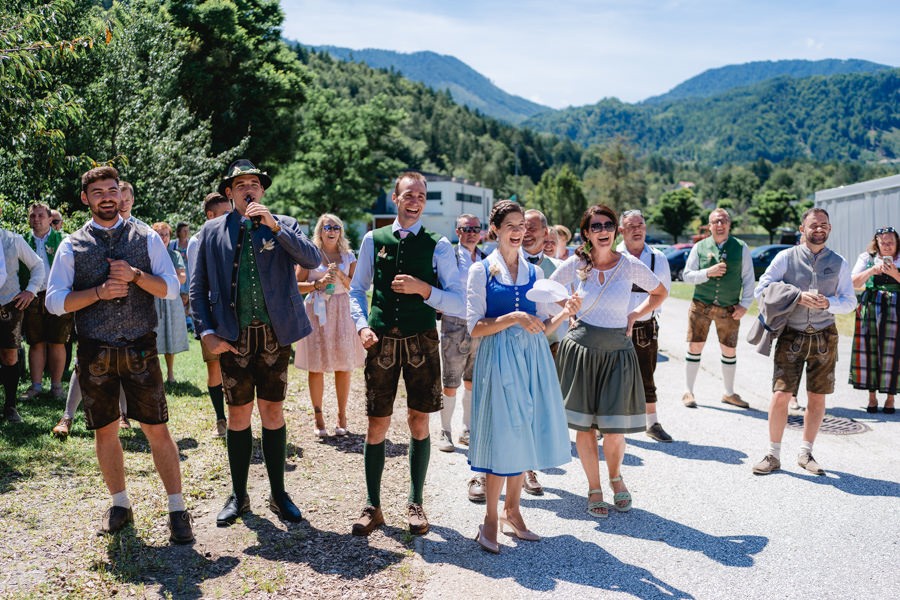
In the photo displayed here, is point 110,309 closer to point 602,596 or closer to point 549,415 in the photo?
point 549,415

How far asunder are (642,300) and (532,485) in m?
2.25

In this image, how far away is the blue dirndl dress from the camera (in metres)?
4.42

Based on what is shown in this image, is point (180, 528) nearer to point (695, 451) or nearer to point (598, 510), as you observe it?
point (598, 510)

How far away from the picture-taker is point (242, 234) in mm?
4695

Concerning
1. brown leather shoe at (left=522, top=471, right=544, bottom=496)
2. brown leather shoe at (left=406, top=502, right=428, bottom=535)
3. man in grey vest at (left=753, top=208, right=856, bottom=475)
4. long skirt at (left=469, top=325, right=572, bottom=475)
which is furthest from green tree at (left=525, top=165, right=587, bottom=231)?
long skirt at (left=469, top=325, right=572, bottom=475)

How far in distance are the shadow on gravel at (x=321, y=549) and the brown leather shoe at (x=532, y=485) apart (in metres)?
1.31

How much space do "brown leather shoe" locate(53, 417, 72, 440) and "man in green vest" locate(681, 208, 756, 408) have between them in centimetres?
672

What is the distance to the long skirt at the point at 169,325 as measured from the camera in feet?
26.3

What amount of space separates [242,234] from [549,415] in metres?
2.31

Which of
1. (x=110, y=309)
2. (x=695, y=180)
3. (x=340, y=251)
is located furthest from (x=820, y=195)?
(x=695, y=180)

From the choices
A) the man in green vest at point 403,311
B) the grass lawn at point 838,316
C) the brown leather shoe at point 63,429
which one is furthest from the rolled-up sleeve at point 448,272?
the grass lawn at point 838,316

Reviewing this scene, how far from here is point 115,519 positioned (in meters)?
4.61

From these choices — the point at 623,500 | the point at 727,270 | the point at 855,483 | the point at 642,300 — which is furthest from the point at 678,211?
the point at 623,500

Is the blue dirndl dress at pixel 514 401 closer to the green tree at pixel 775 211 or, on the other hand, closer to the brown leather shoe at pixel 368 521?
the brown leather shoe at pixel 368 521
